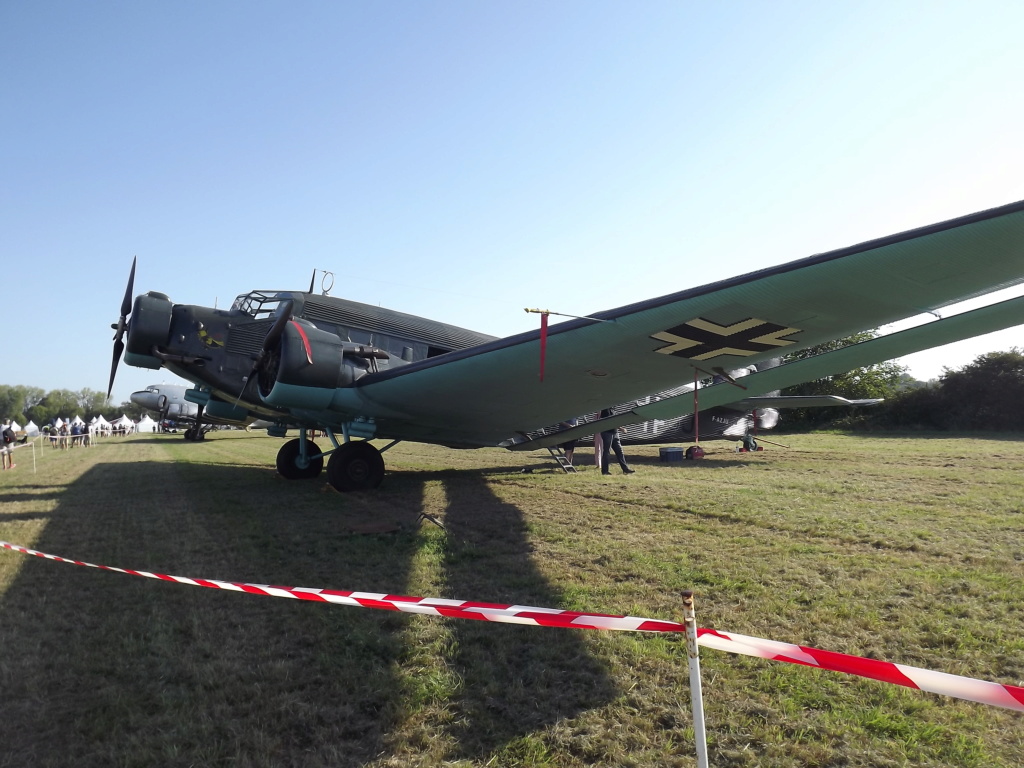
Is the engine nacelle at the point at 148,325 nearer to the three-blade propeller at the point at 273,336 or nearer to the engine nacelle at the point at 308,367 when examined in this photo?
the three-blade propeller at the point at 273,336

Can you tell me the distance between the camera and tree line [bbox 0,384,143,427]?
114188 millimetres

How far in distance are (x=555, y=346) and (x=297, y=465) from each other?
760 centimetres

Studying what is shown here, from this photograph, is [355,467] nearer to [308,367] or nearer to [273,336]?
[308,367]

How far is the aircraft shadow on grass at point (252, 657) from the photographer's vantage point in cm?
236

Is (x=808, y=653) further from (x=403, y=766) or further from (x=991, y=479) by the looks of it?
(x=991, y=479)

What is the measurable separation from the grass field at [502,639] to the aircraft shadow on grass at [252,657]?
14 millimetres

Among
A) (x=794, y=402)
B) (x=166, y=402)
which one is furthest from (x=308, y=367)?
(x=166, y=402)

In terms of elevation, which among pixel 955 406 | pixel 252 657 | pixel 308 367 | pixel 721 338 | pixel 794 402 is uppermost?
pixel 955 406

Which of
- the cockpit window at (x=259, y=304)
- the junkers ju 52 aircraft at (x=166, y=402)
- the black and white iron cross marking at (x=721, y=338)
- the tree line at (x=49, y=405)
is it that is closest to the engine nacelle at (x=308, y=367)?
the cockpit window at (x=259, y=304)

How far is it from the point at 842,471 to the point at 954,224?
919 cm

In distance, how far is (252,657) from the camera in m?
3.07

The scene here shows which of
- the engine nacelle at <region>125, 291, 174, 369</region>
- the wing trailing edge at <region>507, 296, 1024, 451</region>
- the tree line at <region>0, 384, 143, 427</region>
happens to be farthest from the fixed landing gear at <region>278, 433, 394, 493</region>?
the tree line at <region>0, 384, 143, 427</region>

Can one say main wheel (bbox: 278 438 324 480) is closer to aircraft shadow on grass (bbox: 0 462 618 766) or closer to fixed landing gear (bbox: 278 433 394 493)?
fixed landing gear (bbox: 278 433 394 493)

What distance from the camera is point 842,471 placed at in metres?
11.6
